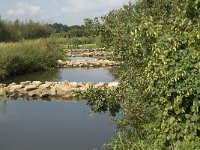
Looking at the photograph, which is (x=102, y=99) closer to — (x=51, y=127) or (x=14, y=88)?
(x=51, y=127)

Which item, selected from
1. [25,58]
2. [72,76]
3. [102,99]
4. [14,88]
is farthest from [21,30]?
[102,99]

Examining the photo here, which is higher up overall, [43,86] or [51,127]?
[43,86]

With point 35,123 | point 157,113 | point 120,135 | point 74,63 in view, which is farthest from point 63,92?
point 74,63

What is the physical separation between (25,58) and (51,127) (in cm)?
1193

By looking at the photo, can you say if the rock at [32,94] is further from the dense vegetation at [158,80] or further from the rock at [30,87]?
the dense vegetation at [158,80]

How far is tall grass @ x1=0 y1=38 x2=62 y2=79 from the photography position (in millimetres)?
20297

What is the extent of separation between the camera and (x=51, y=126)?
10.6m

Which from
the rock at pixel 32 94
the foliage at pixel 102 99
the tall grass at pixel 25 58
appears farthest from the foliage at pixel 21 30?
the foliage at pixel 102 99

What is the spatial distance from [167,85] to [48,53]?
2099 centimetres

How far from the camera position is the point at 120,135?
6.40 meters

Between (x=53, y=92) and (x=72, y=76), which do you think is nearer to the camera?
(x=53, y=92)

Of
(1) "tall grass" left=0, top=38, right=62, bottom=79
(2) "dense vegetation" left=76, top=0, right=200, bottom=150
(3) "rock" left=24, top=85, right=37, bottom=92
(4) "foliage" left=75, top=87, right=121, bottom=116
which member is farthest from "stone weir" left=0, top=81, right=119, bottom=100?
(2) "dense vegetation" left=76, top=0, right=200, bottom=150

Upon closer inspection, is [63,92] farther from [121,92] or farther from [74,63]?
[74,63]

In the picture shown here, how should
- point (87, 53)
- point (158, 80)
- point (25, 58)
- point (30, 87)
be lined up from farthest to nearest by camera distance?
point (87, 53) → point (25, 58) → point (30, 87) → point (158, 80)
